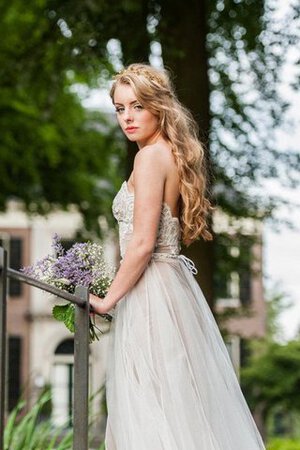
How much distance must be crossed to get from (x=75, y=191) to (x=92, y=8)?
7.64 meters

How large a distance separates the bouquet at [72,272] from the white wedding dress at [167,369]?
11 cm

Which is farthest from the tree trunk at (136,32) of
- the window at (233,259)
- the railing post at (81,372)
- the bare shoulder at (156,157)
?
the railing post at (81,372)

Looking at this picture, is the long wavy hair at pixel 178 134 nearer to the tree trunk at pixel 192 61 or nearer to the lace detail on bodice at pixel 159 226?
the lace detail on bodice at pixel 159 226

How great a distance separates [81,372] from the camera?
457 centimetres

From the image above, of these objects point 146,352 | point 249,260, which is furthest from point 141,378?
point 249,260

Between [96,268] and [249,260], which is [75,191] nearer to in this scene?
[249,260]

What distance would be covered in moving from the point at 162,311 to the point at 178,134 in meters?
0.69

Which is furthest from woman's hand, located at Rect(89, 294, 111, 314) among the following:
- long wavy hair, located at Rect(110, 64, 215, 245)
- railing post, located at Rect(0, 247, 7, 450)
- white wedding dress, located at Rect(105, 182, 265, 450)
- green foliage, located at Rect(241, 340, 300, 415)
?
green foliage, located at Rect(241, 340, 300, 415)

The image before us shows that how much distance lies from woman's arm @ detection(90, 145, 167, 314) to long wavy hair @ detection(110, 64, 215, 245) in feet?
0.46

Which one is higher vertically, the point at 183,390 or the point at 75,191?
the point at 75,191

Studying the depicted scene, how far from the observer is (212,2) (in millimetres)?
14648

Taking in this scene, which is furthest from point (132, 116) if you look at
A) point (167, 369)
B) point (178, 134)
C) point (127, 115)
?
point (167, 369)

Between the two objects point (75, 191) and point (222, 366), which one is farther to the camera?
point (75, 191)

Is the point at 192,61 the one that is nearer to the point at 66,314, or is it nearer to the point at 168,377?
the point at 66,314
